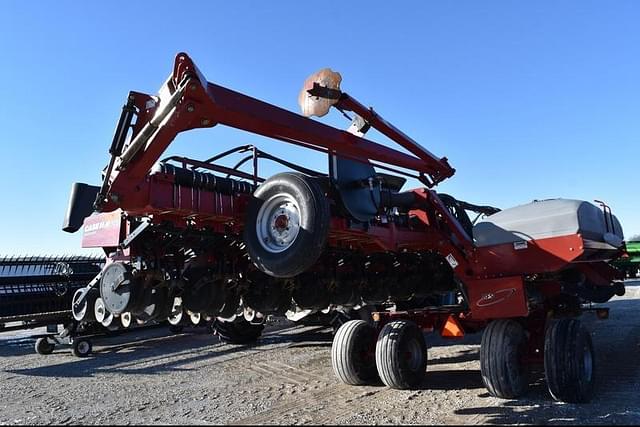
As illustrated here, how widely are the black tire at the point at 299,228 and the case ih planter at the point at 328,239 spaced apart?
12 mm

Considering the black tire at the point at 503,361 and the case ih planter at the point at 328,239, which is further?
the black tire at the point at 503,361

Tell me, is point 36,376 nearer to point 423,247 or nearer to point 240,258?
point 240,258

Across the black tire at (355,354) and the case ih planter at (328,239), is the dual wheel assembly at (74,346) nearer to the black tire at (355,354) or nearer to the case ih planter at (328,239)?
the case ih planter at (328,239)

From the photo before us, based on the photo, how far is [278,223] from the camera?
4715 mm

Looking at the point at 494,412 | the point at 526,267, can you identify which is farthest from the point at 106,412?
the point at 526,267

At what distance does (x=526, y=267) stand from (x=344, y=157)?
227cm

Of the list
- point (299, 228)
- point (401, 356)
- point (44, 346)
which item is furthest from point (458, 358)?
point (44, 346)

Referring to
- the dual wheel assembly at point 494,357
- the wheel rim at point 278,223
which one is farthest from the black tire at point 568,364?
the wheel rim at point 278,223

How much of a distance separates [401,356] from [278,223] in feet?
7.12

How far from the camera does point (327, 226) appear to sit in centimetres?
439

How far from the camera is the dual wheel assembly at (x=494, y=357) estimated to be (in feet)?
16.6

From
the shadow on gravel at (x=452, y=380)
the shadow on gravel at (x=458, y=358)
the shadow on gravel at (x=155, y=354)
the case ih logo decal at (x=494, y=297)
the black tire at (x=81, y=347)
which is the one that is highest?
the case ih logo decal at (x=494, y=297)

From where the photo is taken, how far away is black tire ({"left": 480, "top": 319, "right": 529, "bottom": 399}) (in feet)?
17.3

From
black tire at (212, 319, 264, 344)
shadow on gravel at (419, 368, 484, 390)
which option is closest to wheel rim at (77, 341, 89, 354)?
black tire at (212, 319, 264, 344)
